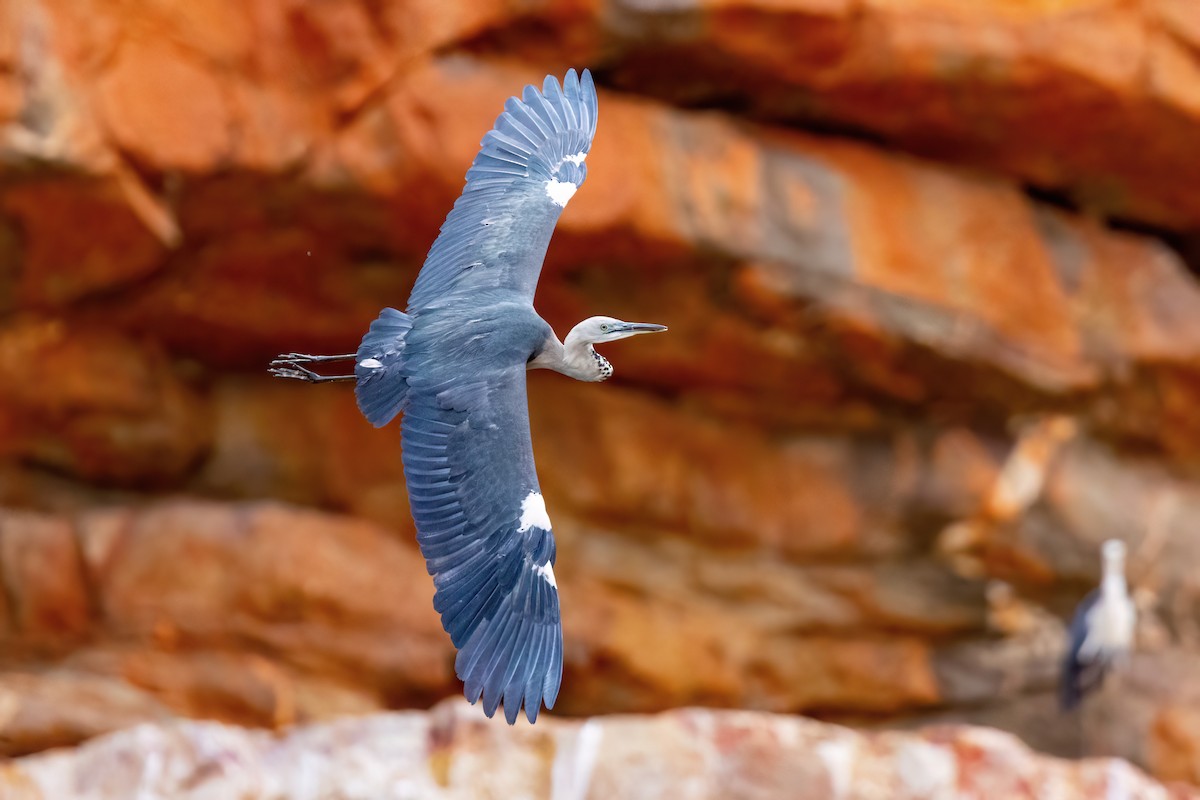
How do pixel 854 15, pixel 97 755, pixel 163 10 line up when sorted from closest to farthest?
pixel 97 755 < pixel 163 10 < pixel 854 15

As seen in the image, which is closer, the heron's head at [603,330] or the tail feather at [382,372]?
the tail feather at [382,372]

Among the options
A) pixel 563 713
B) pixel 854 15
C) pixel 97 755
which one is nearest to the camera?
pixel 97 755

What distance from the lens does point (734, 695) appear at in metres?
7.05

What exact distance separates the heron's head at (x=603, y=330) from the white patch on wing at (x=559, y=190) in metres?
0.36

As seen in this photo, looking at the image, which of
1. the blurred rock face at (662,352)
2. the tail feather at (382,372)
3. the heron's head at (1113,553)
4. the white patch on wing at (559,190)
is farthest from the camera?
the heron's head at (1113,553)

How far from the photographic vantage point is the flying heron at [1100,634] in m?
6.80

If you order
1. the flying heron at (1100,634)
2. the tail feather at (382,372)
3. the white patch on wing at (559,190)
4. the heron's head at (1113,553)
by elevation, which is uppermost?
the white patch on wing at (559,190)

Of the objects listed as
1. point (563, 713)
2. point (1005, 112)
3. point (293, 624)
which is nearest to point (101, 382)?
point (293, 624)

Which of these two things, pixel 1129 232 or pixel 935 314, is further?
pixel 1129 232

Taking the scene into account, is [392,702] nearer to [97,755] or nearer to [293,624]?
[293,624]

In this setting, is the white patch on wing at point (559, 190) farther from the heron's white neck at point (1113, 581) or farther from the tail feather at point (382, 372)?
the heron's white neck at point (1113, 581)

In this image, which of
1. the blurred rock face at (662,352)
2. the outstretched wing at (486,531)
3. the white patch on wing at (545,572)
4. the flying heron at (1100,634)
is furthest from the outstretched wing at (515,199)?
the flying heron at (1100,634)

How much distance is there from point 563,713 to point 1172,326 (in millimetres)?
3002

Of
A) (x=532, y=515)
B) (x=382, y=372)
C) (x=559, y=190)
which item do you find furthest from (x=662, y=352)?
(x=532, y=515)
